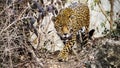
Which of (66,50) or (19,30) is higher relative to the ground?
(19,30)

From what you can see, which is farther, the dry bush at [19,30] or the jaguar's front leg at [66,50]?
the jaguar's front leg at [66,50]

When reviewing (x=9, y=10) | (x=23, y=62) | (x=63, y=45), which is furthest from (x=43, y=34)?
(x=63, y=45)

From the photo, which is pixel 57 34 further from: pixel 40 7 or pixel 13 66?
pixel 40 7

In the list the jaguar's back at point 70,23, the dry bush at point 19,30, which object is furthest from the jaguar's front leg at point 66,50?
the dry bush at point 19,30

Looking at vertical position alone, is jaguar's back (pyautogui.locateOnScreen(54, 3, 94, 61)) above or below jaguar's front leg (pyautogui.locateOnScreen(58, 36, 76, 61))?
above

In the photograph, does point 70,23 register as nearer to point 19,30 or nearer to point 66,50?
point 66,50

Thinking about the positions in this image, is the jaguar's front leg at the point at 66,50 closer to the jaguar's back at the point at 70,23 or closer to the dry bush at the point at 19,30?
the jaguar's back at the point at 70,23

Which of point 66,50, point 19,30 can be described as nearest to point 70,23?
point 66,50

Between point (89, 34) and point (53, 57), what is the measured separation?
52.8 inches

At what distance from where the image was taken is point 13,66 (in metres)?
5.10

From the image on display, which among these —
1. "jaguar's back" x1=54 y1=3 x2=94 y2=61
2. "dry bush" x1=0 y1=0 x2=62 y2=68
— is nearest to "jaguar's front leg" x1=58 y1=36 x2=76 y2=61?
"jaguar's back" x1=54 y1=3 x2=94 y2=61

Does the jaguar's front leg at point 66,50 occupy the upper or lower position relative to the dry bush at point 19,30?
lower

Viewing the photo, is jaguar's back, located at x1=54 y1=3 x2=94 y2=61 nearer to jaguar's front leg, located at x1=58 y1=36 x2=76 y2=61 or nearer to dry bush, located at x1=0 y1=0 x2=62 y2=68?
jaguar's front leg, located at x1=58 y1=36 x2=76 y2=61

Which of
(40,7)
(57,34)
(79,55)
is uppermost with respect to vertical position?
(40,7)
